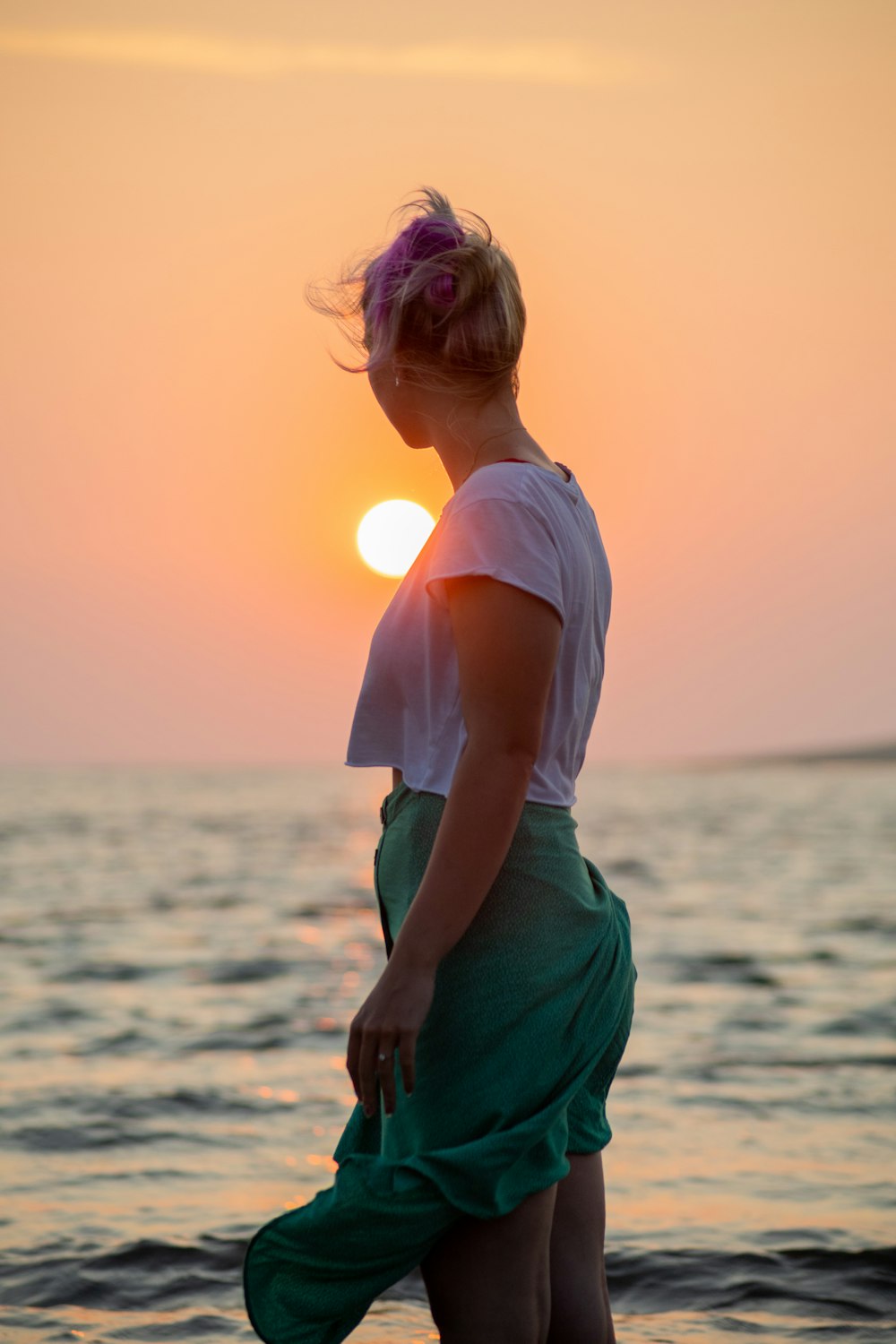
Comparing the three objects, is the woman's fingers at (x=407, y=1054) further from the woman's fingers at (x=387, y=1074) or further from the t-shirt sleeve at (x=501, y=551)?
the t-shirt sleeve at (x=501, y=551)

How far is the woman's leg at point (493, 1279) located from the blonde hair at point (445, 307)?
46.1 inches

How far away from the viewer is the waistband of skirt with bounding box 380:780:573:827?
75.8 inches

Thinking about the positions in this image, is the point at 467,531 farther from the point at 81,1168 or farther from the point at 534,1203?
the point at 81,1168

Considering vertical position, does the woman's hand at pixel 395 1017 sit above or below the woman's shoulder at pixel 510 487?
below

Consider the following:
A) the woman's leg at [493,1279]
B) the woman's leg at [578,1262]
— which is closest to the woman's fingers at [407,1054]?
the woman's leg at [493,1279]

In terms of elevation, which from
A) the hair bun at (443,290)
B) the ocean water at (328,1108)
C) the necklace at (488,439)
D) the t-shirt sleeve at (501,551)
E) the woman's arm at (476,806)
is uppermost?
the hair bun at (443,290)

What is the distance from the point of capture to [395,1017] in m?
1.76

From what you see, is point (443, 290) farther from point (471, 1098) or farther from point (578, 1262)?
point (578, 1262)

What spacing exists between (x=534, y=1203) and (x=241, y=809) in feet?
137

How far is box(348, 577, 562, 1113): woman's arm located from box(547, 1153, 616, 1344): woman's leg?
1.57 ft

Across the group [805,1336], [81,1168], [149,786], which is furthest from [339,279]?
[149,786]

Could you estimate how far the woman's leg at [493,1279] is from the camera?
1817 millimetres

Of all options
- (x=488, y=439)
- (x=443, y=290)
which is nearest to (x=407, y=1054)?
(x=488, y=439)

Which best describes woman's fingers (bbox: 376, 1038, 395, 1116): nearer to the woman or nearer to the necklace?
the woman
